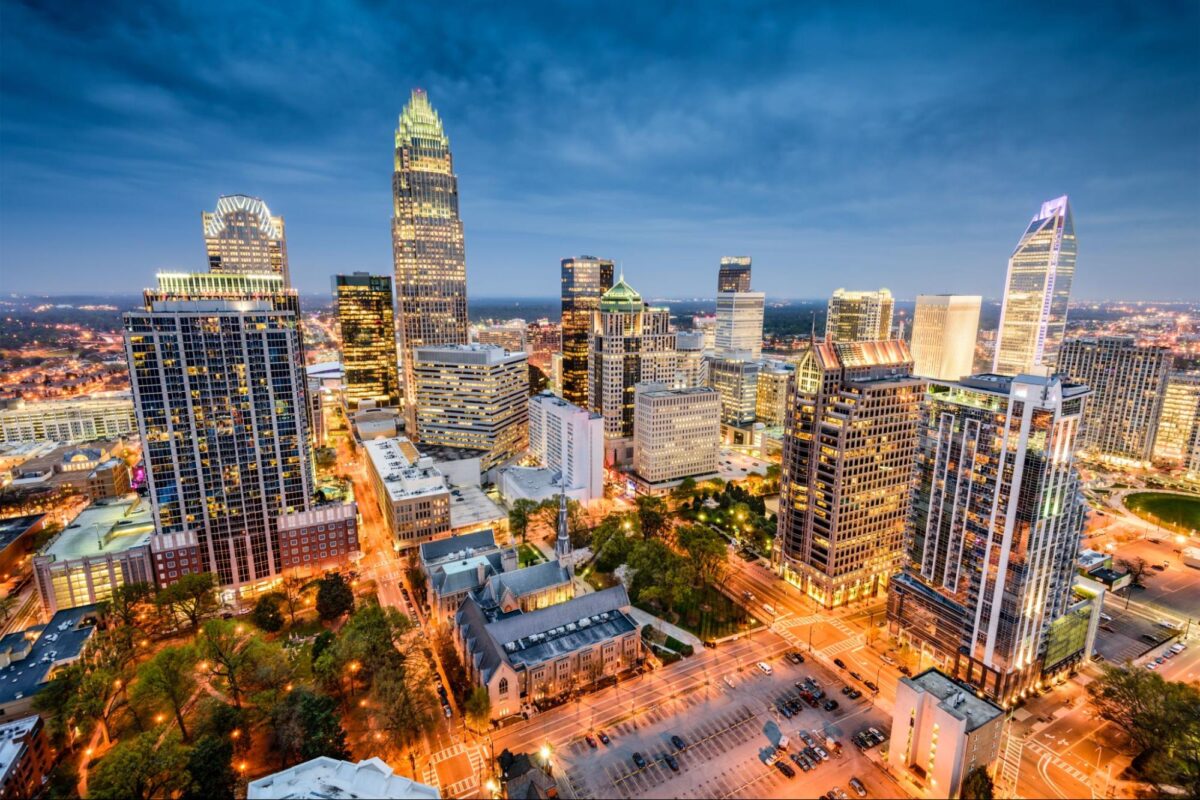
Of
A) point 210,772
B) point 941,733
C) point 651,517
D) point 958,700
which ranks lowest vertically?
point 210,772

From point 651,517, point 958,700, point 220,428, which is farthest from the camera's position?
point 651,517

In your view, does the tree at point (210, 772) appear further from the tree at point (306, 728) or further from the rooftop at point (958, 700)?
the rooftop at point (958, 700)

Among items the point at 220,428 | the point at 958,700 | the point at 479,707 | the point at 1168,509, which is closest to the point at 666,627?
the point at 479,707

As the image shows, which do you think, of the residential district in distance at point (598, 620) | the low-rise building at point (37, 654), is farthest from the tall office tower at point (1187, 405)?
the low-rise building at point (37, 654)

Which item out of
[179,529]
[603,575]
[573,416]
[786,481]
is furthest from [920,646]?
[179,529]

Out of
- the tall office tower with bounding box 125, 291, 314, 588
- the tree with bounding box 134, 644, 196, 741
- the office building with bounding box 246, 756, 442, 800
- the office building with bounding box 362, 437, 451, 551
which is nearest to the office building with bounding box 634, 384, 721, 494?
the office building with bounding box 362, 437, 451, 551

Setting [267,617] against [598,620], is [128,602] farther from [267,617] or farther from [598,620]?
[598,620]
